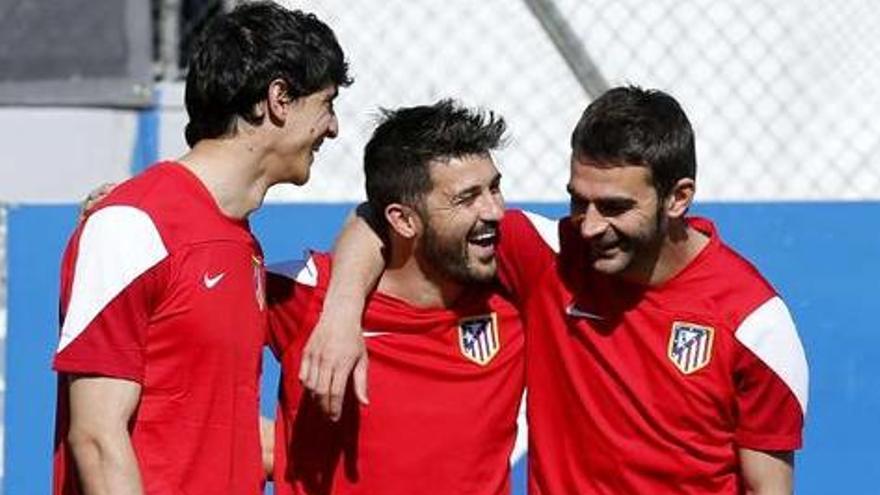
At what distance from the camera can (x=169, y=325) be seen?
3.44 meters

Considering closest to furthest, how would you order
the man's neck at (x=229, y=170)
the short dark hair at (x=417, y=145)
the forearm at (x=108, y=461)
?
the forearm at (x=108, y=461), the man's neck at (x=229, y=170), the short dark hair at (x=417, y=145)

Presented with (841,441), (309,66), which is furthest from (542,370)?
Result: (841,441)

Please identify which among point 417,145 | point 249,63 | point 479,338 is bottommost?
point 479,338

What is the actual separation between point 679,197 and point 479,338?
50 cm

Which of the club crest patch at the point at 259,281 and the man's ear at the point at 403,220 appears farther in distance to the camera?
the man's ear at the point at 403,220

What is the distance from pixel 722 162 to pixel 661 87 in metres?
0.42

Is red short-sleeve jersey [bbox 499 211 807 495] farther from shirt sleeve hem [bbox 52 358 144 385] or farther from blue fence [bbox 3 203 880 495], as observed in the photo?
blue fence [bbox 3 203 880 495]

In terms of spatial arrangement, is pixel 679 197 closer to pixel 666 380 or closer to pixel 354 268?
pixel 666 380

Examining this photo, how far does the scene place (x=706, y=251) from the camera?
156 inches

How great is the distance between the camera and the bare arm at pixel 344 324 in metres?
3.64

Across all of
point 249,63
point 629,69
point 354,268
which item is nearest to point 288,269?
point 354,268

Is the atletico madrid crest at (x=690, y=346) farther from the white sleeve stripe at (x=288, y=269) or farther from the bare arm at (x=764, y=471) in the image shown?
the white sleeve stripe at (x=288, y=269)

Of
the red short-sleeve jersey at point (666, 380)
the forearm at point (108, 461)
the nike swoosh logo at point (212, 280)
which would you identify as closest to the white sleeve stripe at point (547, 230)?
the red short-sleeve jersey at point (666, 380)

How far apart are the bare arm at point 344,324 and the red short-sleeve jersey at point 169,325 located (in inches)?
4.7
